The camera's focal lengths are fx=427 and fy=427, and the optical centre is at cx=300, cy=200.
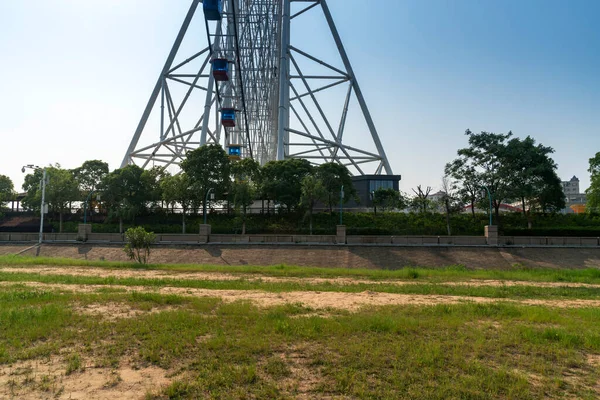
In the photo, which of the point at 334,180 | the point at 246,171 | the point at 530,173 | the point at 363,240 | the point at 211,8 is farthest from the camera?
the point at 246,171

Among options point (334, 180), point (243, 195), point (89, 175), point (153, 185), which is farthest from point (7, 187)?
point (334, 180)

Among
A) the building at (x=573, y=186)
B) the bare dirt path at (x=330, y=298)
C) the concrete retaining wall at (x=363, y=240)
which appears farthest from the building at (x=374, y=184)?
the building at (x=573, y=186)

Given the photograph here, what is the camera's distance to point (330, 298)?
13.7 metres

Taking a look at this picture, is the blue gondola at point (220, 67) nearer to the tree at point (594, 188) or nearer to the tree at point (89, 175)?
the tree at point (89, 175)

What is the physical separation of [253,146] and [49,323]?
6533 centimetres

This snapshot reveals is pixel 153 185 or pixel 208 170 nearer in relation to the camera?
pixel 208 170

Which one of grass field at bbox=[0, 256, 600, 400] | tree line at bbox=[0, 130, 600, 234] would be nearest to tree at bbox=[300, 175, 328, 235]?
tree line at bbox=[0, 130, 600, 234]

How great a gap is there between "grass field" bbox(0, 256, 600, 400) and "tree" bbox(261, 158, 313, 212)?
102 ft

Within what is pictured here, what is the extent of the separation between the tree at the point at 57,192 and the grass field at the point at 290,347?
3786 cm

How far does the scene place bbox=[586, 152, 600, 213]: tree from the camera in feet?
137

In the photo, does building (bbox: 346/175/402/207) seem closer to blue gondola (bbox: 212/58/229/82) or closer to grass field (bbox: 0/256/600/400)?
blue gondola (bbox: 212/58/229/82)

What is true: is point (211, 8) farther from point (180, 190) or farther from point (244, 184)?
point (180, 190)

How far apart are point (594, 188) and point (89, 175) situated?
54.5 metres

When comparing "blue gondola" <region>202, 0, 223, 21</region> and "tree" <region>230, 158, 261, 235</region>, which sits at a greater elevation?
"blue gondola" <region>202, 0, 223, 21</region>
